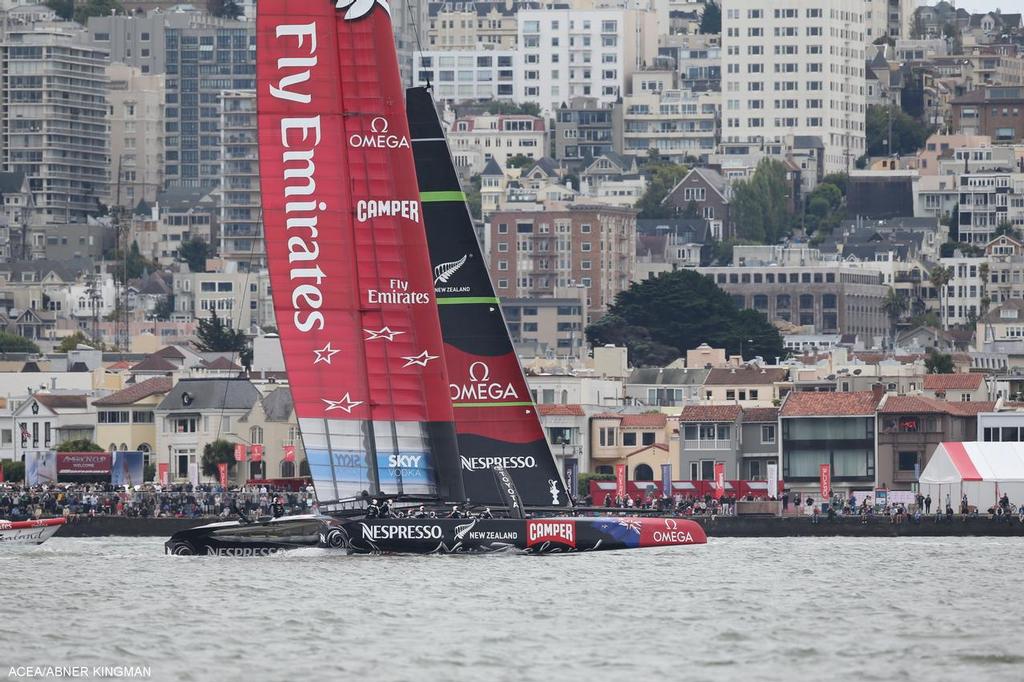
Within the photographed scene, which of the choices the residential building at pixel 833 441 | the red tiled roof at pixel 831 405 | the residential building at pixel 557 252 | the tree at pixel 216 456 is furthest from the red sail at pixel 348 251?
the residential building at pixel 557 252

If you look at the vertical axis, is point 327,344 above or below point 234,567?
above

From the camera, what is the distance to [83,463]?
103 meters

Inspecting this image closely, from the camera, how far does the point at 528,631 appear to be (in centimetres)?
4169

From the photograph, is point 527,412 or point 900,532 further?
point 900,532

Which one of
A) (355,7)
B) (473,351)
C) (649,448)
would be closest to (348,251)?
(355,7)

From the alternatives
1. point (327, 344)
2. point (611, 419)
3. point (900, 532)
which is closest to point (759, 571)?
point (327, 344)

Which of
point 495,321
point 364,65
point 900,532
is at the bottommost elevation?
point 900,532

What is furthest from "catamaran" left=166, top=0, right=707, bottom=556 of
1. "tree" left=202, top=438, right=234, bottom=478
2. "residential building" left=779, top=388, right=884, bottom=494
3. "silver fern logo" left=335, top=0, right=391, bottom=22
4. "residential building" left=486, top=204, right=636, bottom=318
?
"residential building" left=486, top=204, right=636, bottom=318

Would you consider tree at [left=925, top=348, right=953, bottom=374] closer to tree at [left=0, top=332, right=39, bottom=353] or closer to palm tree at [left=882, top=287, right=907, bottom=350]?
palm tree at [left=882, top=287, right=907, bottom=350]

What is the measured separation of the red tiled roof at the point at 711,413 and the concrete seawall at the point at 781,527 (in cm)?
2146

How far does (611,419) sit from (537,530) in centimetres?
5203

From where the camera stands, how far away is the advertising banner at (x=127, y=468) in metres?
103

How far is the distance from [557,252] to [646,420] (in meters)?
92.5

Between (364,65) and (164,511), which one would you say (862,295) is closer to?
(164,511)
